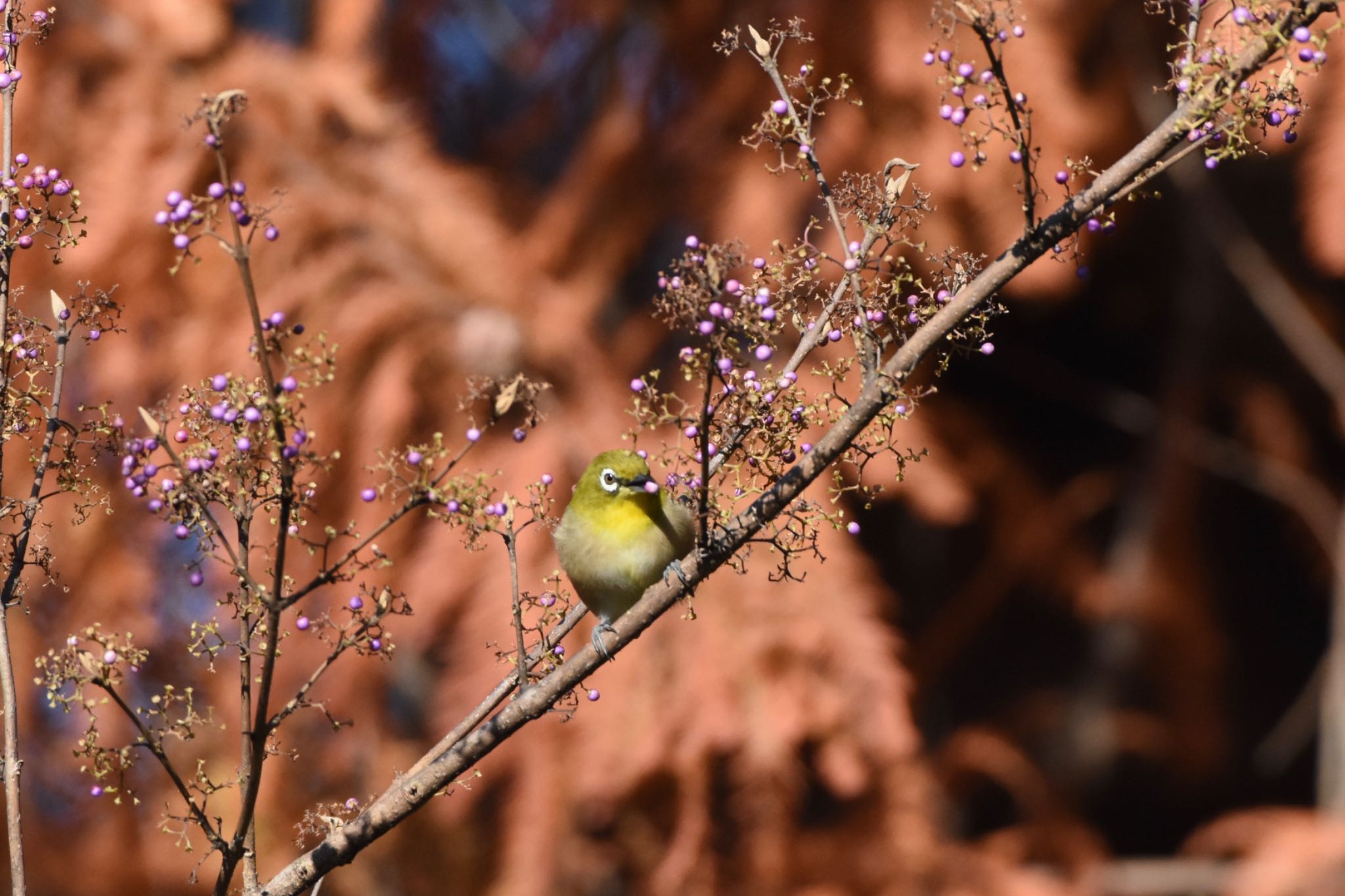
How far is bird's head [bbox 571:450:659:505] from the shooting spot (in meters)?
1.48

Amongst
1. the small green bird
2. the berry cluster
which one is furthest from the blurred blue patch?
the berry cluster

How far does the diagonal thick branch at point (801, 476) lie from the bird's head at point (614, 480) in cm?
66

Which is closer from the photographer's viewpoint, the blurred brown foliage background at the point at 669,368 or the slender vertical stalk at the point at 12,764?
the slender vertical stalk at the point at 12,764

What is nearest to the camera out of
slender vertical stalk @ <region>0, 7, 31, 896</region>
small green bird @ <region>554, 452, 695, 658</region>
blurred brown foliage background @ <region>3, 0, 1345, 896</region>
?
slender vertical stalk @ <region>0, 7, 31, 896</region>

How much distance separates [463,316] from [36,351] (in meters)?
1.86

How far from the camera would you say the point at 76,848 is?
11.2ft

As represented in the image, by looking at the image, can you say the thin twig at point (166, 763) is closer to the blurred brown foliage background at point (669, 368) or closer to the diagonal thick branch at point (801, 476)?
the diagonal thick branch at point (801, 476)

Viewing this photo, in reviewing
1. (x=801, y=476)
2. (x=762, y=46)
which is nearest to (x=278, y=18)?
(x=762, y=46)

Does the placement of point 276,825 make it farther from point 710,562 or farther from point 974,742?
point 710,562

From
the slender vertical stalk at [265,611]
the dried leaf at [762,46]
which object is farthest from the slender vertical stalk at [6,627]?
the dried leaf at [762,46]

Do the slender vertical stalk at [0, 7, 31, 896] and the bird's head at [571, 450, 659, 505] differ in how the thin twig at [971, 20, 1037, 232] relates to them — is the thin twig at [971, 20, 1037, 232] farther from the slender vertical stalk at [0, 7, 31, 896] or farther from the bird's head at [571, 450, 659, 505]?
the bird's head at [571, 450, 659, 505]

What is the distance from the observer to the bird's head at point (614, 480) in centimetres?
148

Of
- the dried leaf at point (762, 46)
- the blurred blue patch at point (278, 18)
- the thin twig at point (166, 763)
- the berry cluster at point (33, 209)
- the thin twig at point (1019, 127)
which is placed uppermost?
the blurred blue patch at point (278, 18)

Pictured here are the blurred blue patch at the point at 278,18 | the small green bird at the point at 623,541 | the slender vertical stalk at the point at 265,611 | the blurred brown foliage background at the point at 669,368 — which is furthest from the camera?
the blurred blue patch at the point at 278,18
